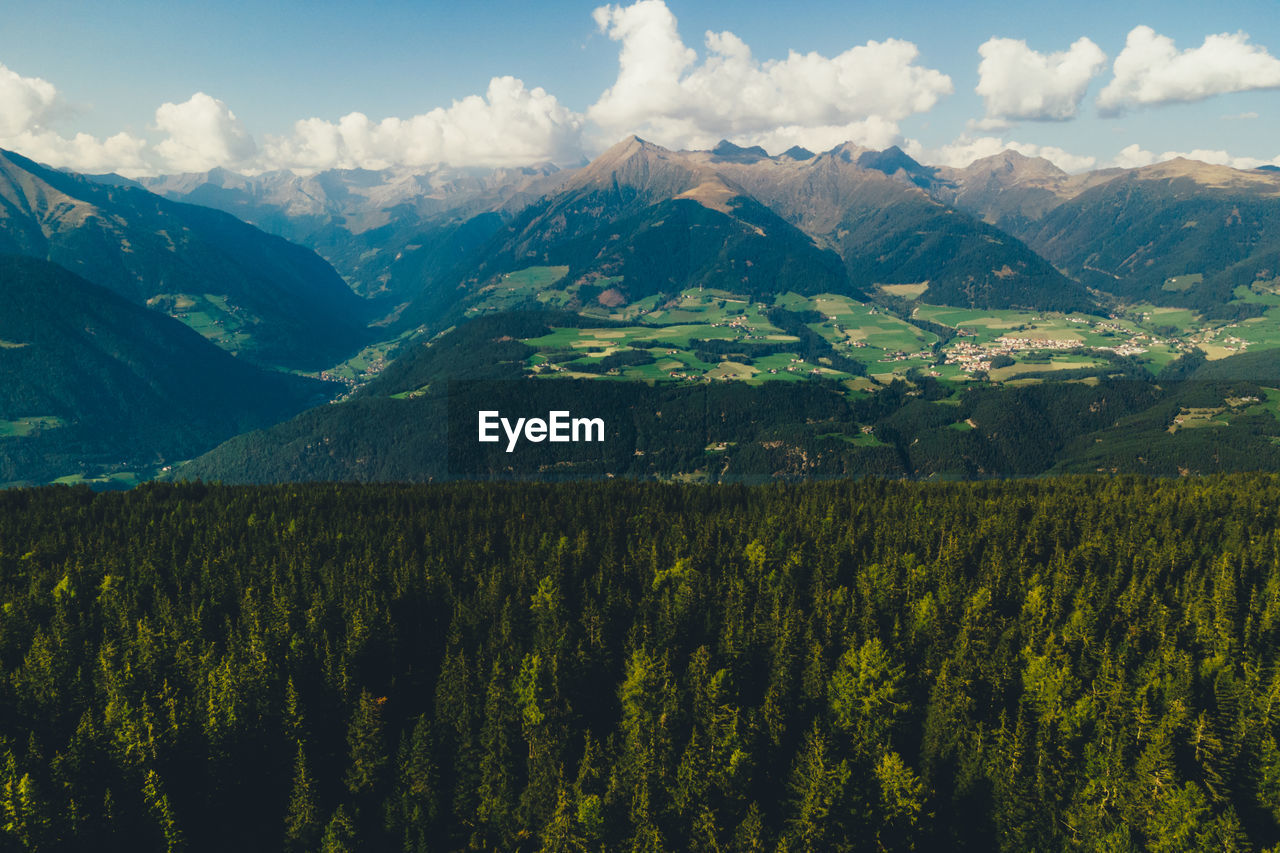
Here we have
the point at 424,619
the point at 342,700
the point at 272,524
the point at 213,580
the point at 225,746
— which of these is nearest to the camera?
the point at 225,746

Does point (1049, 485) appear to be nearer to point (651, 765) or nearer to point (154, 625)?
point (651, 765)

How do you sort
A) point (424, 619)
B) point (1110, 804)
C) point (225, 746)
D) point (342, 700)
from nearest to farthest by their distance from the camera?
point (1110, 804) → point (225, 746) → point (342, 700) → point (424, 619)

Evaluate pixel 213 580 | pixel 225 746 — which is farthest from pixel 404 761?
pixel 213 580

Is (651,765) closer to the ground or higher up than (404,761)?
higher up

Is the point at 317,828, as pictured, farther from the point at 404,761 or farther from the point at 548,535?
the point at 548,535

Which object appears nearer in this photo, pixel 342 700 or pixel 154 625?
pixel 342 700

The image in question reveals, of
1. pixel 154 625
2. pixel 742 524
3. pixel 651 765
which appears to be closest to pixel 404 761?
pixel 651 765
